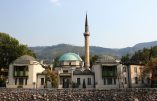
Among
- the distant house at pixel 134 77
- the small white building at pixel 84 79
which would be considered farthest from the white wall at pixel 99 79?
the distant house at pixel 134 77

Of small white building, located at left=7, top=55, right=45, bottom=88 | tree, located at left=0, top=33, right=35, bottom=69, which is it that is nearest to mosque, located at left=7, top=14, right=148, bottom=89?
small white building, located at left=7, top=55, right=45, bottom=88

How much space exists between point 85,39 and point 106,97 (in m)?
46.9

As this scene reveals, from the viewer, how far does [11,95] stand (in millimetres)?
40219

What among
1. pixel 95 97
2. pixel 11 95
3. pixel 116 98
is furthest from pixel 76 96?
pixel 11 95

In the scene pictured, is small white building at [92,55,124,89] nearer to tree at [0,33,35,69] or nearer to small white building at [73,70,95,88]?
small white building at [73,70,95,88]

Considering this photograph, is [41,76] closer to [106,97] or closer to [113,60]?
[113,60]

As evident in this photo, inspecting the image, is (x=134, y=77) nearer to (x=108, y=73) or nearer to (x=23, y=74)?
(x=108, y=73)

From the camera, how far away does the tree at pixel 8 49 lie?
7850cm

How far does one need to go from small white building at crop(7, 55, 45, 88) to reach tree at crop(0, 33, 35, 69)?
10.8 m

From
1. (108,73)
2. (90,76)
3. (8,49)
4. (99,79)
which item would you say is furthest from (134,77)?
(8,49)

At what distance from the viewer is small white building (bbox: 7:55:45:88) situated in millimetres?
67875

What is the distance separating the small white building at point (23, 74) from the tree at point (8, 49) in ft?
35.3

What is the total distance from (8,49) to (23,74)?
13.4 meters

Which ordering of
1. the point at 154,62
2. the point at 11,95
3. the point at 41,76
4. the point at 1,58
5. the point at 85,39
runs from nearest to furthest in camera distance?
the point at 11,95 < the point at 154,62 < the point at 41,76 < the point at 1,58 < the point at 85,39
